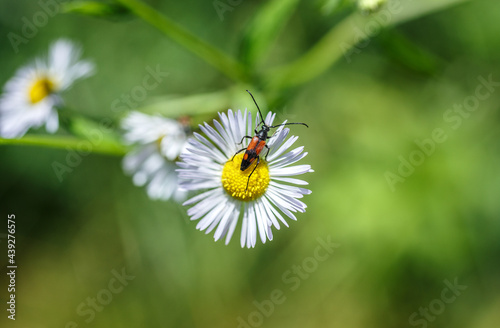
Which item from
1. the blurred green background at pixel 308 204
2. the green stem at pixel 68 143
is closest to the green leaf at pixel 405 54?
the blurred green background at pixel 308 204

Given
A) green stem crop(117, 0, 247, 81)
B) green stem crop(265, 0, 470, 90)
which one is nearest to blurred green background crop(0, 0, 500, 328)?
green stem crop(265, 0, 470, 90)

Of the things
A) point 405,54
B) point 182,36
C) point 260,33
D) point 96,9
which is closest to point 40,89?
point 96,9

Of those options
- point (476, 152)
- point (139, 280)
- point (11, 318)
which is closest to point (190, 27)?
point (139, 280)

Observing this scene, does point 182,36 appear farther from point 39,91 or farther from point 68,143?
point 39,91

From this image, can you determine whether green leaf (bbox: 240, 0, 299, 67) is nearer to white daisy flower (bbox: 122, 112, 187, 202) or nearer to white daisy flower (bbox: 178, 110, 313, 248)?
white daisy flower (bbox: 122, 112, 187, 202)

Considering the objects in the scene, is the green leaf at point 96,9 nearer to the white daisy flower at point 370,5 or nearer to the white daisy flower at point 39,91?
the white daisy flower at point 39,91

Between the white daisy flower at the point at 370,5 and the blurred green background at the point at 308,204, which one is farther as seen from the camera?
the blurred green background at the point at 308,204

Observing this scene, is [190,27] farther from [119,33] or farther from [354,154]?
[354,154]
